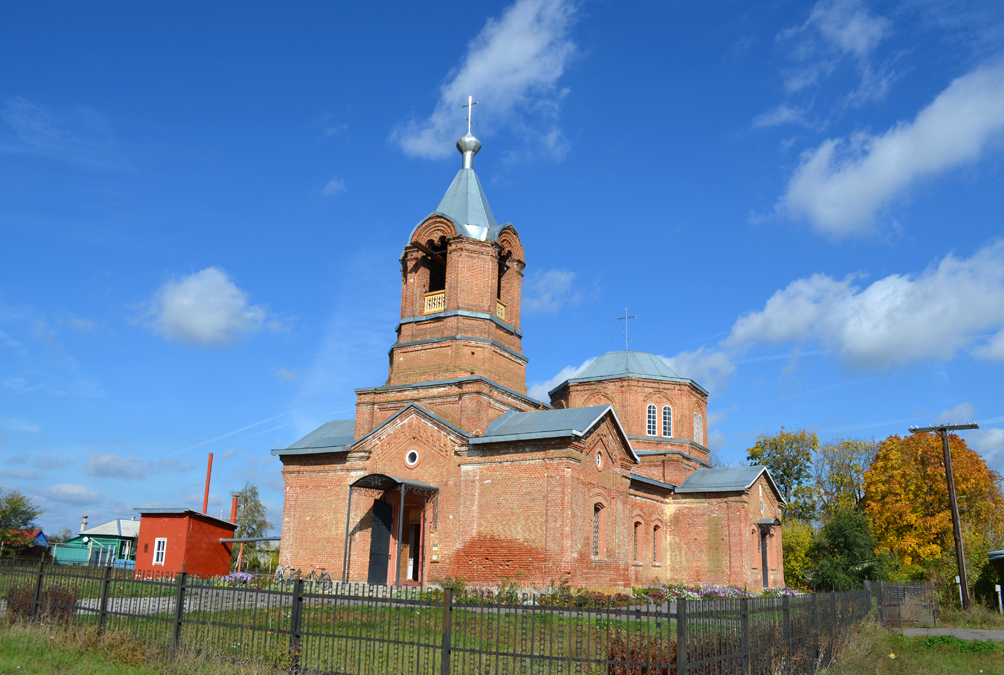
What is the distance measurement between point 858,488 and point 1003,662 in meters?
34.3

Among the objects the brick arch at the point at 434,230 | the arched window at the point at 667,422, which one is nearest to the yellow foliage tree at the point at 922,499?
the arched window at the point at 667,422

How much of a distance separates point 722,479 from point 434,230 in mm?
15850

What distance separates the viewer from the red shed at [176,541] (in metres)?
27.7

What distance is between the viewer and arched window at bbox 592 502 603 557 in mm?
22031

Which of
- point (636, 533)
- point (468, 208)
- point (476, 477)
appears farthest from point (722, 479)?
point (468, 208)

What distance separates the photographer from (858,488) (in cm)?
4553

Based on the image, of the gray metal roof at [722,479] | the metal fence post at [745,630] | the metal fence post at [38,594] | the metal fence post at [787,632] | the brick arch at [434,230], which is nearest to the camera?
the metal fence post at [745,630]

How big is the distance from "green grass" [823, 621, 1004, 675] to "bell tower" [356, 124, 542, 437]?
11.7 meters

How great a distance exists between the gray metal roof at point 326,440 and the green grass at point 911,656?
15.5 meters

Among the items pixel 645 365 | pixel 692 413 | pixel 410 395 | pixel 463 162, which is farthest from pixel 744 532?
pixel 463 162

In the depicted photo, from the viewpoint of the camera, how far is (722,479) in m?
30.8

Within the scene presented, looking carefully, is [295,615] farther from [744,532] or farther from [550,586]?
[744,532]

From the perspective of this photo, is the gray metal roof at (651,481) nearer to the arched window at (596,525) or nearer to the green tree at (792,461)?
the arched window at (596,525)

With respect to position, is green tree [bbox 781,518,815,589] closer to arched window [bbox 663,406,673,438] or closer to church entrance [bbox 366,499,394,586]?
arched window [bbox 663,406,673,438]
